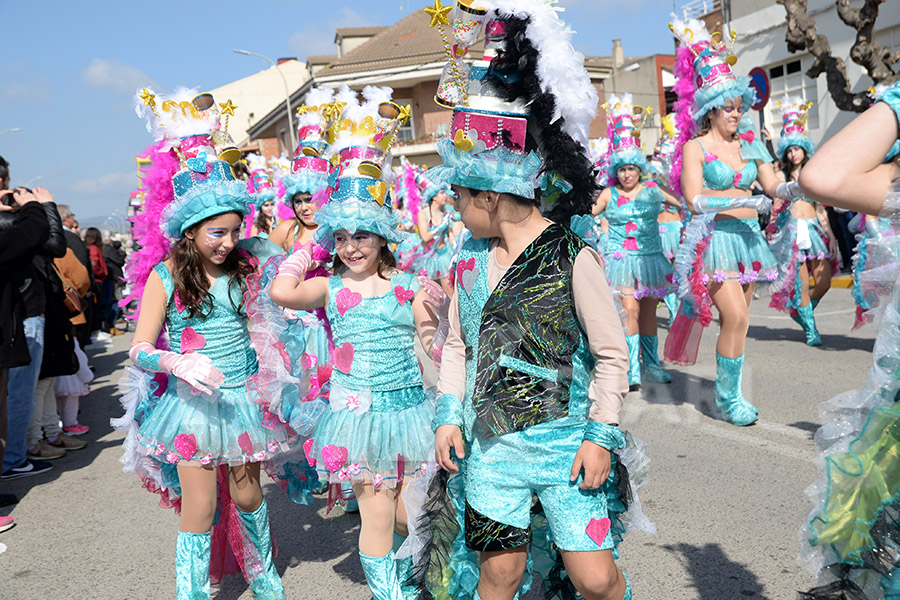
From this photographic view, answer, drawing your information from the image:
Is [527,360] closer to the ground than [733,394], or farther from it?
farther from it

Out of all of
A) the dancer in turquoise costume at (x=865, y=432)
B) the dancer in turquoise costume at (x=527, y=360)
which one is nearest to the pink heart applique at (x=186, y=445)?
the dancer in turquoise costume at (x=527, y=360)

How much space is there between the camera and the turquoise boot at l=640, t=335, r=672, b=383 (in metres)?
7.32

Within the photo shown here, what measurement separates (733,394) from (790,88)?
17313 mm

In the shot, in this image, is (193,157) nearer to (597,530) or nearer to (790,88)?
(597,530)

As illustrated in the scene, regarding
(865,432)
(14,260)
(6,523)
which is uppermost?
(14,260)

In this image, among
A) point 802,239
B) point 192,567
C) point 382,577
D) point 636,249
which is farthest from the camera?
point 802,239

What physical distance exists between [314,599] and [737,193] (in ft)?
13.7

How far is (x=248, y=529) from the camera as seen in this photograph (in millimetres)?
3707

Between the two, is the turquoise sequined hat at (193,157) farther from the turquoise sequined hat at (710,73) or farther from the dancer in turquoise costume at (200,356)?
the turquoise sequined hat at (710,73)

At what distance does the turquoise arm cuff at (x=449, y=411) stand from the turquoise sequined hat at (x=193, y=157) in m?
1.51

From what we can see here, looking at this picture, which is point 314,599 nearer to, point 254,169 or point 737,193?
point 737,193

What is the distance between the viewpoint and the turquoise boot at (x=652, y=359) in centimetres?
732

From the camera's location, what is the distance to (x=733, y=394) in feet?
18.8

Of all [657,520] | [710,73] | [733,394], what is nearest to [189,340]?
[657,520]
